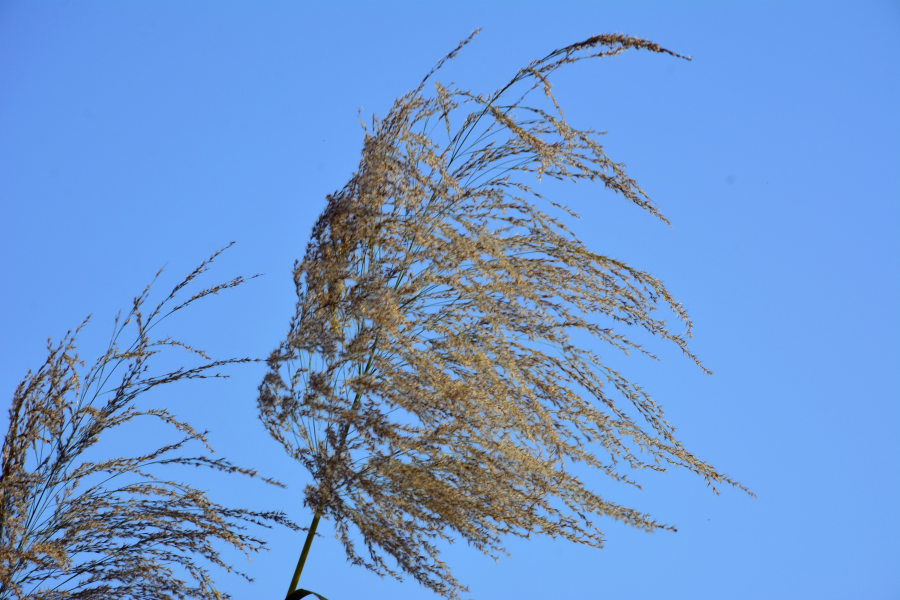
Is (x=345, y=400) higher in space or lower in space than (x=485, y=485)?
higher

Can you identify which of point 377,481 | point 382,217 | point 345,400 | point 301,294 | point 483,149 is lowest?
point 377,481

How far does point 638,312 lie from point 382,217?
789 millimetres

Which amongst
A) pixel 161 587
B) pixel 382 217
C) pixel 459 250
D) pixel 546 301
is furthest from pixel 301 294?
pixel 161 587

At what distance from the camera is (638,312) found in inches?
92.9

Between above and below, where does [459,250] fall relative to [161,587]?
above

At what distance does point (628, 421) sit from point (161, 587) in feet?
4.40

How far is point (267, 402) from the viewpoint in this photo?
2314mm

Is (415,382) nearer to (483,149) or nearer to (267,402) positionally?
(267,402)

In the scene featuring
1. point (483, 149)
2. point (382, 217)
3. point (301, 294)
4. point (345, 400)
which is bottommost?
point (345, 400)

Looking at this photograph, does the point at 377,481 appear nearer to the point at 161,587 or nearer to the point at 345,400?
the point at 345,400

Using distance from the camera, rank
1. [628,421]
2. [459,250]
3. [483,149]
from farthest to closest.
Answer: [483,149] → [628,421] → [459,250]

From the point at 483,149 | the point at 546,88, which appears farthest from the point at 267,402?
the point at 546,88

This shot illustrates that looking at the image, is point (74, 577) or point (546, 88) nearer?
point (74, 577)

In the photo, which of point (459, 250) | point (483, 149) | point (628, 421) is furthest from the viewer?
point (483, 149)
